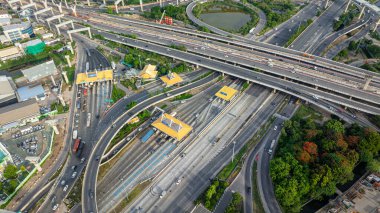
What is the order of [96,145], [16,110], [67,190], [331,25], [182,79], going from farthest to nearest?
1. [331,25]
2. [182,79]
3. [16,110]
4. [96,145]
5. [67,190]

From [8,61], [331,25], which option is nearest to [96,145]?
[8,61]

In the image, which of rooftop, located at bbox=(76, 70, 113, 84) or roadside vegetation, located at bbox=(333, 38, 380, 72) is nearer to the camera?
rooftop, located at bbox=(76, 70, 113, 84)

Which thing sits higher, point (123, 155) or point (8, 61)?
point (8, 61)

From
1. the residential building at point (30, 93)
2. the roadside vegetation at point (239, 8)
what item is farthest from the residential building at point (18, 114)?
the roadside vegetation at point (239, 8)

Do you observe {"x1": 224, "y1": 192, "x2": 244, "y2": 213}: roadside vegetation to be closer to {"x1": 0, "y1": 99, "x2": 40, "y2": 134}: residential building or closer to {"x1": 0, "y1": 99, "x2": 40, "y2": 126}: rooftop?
{"x1": 0, "y1": 99, "x2": 40, "y2": 134}: residential building

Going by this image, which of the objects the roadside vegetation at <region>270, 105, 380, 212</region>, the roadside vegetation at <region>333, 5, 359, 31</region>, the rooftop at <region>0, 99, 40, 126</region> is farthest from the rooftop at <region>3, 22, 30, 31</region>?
the roadside vegetation at <region>333, 5, 359, 31</region>

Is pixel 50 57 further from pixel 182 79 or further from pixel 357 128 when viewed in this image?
pixel 357 128
